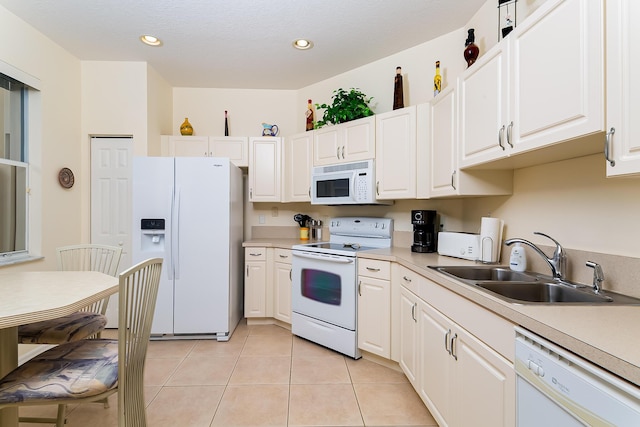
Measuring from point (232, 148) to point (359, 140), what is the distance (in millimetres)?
1528

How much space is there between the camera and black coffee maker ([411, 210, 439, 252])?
240 centimetres

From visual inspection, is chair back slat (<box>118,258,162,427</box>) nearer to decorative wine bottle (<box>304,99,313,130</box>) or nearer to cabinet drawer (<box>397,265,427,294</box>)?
cabinet drawer (<box>397,265,427,294</box>)

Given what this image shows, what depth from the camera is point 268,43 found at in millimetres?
2703

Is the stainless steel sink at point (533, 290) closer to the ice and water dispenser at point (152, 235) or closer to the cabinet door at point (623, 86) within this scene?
the cabinet door at point (623, 86)

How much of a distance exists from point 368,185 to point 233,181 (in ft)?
4.50

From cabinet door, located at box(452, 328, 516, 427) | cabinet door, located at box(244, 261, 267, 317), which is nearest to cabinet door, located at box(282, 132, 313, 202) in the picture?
cabinet door, located at box(244, 261, 267, 317)

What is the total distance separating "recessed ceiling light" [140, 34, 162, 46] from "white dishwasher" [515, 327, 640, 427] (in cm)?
334

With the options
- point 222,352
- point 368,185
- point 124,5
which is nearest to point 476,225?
point 368,185

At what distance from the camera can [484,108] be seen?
163 centimetres

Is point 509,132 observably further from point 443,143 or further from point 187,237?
point 187,237

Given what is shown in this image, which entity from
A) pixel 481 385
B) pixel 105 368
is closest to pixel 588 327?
pixel 481 385

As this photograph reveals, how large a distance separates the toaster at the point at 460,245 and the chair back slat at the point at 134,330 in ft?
6.18

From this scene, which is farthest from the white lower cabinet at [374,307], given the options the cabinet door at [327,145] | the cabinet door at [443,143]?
the cabinet door at [327,145]

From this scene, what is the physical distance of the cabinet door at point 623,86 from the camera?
0.88 metres
